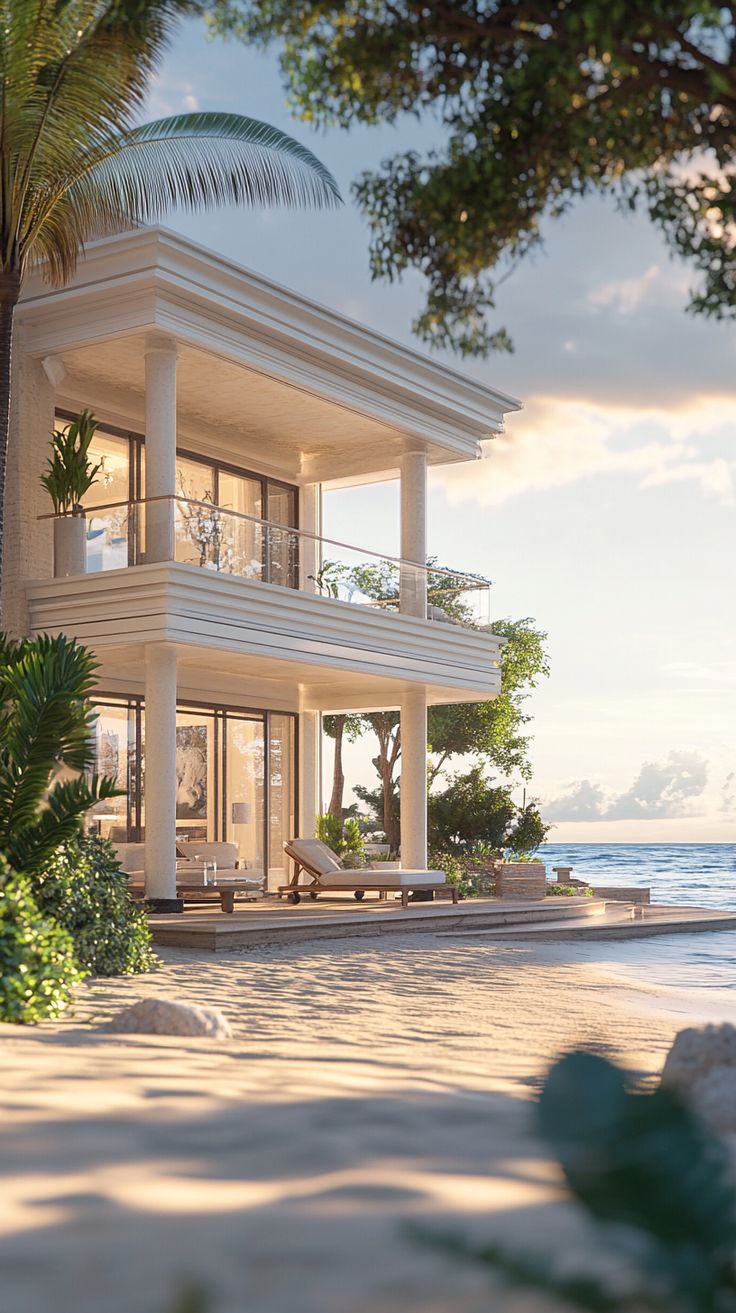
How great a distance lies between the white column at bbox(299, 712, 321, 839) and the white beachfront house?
37 millimetres

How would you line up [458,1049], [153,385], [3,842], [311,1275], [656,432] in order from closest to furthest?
1. [311,1275]
2. [458,1049]
3. [3,842]
4. [153,385]
5. [656,432]

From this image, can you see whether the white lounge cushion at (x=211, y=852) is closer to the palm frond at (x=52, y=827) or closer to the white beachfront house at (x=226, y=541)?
the white beachfront house at (x=226, y=541)

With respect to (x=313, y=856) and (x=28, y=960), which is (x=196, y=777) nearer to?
(x=313, y=856)

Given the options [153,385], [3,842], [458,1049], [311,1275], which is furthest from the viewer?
[153,385]

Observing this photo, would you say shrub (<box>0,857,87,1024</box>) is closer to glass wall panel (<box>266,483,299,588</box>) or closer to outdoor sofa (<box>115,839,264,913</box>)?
outdoor sofa (<box>115,839,264,913</box>)

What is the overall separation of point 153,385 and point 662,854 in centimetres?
7148

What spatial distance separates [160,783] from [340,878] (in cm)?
352

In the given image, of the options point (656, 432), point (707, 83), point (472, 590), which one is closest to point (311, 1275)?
point (707, 83)

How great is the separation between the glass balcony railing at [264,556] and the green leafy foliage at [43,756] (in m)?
6.28

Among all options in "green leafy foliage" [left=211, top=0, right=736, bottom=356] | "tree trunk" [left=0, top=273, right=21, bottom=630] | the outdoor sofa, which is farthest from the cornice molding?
"green leafy foliage" [left=211, top=0, right=736, bottom=356]

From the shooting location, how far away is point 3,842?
10.0m

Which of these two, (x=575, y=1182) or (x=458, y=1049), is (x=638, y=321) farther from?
(x=575, y=1182)

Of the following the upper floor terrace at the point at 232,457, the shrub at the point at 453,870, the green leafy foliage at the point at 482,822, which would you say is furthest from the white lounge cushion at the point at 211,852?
the green leafy foliage at the point at 482,822

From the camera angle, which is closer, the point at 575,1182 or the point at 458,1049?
the point at 575,1182
